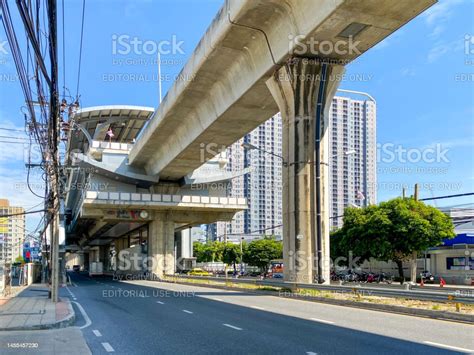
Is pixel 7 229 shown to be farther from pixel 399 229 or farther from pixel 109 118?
pixel 399 229

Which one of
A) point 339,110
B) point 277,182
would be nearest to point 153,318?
point 339,110

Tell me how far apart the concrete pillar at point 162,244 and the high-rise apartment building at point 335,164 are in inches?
1027

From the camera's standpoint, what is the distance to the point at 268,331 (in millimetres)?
12828

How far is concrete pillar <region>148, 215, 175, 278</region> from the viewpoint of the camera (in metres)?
54.7

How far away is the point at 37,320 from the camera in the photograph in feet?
49.5

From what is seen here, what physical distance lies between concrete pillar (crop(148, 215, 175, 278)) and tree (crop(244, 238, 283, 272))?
121 feet

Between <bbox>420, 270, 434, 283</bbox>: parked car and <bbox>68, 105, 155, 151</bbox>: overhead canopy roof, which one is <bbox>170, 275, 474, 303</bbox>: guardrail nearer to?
<bbox>420, 270, 434, 283</bbox>: parked car

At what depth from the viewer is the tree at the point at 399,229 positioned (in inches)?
1762

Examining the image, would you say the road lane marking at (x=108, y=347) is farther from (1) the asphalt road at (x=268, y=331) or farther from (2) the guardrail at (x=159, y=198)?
(2) the guardrail at (x=159, y=198)

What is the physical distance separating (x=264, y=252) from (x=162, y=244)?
124ft

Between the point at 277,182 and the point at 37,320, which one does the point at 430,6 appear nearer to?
the point at 37,320

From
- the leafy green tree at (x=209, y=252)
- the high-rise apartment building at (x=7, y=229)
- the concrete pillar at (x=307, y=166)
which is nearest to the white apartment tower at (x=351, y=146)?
the leafy green tree at (x=209, y=252)

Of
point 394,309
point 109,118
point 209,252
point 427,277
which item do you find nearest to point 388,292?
point 394,309

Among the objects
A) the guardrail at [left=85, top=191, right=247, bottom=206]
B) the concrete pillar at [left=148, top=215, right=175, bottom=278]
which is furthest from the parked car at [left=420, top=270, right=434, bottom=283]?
the concrete pillar at [left=148, top=215, right=175, bottom=278]
